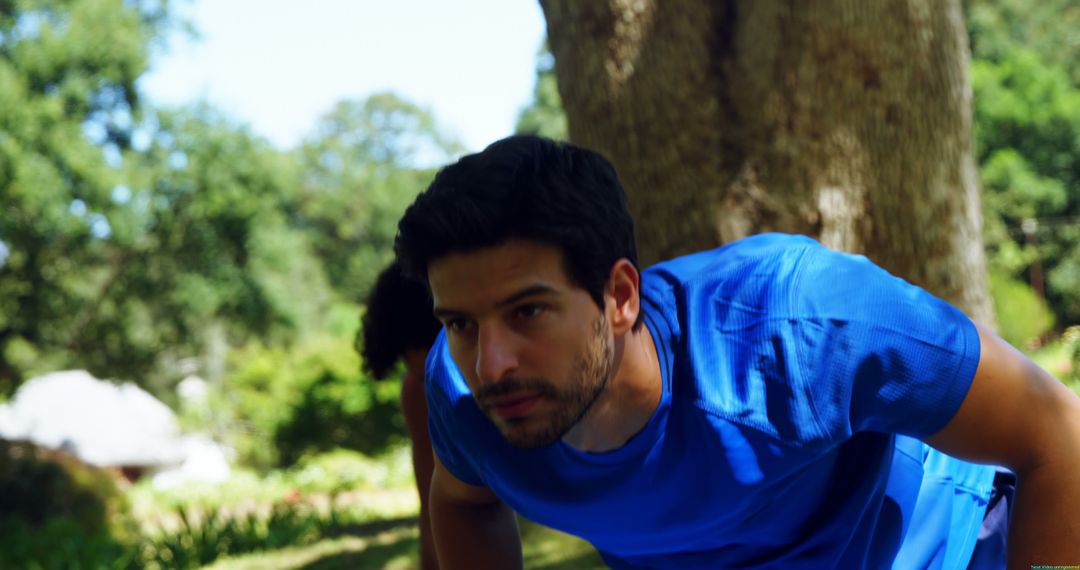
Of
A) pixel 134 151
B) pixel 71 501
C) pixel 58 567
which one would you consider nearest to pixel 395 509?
pixel 71 501

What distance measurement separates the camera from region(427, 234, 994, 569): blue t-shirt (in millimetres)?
1964

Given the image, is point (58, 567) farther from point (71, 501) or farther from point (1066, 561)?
point (1066, 561)

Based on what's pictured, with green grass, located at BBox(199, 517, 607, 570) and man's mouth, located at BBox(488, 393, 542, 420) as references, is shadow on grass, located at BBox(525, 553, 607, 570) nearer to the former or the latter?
green grass, located at BBox(199, 517, 607, 570)

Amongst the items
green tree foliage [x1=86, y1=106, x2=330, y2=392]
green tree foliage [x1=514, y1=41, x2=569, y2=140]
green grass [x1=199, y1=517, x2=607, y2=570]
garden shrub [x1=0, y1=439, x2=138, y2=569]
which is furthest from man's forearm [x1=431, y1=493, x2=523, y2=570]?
green tree foliage [x1=514, y1=41, x2=569, y2=140]

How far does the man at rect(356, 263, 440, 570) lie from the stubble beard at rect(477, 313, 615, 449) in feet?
5.58

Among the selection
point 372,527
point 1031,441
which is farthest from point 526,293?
point 372,527

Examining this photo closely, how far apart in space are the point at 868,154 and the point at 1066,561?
10.1 feet

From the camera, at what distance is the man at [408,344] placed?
150 inches

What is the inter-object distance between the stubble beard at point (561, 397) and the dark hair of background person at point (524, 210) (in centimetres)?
11

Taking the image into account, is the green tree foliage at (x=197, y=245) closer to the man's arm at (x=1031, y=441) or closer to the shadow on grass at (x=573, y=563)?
the shadow on grass at (x=573, y=563)

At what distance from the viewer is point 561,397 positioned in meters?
2.01

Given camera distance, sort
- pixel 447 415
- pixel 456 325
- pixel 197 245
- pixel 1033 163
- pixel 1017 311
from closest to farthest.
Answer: pixel 456 325
pixel 447 415
pixel 197 245
pixel 1017 311
pixel 1033 163

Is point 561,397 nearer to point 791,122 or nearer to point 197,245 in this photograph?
point 791,122

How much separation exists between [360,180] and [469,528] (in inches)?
2498
